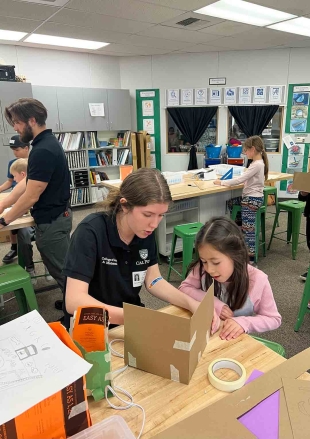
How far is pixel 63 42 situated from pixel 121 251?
485 centimetres

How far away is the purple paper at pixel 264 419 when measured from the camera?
0.66 m

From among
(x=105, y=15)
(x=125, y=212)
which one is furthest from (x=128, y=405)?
(x=105, y=15)

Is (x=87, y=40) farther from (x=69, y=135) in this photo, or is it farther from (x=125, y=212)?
(x=125, y=212)

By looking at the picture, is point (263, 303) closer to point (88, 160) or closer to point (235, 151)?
point (235, 151)

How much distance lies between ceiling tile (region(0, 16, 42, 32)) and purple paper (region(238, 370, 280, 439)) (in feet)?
14.4

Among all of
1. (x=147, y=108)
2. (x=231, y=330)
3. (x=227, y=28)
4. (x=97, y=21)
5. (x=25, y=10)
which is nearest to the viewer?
(x=231, y=330)

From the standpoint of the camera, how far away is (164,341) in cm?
90

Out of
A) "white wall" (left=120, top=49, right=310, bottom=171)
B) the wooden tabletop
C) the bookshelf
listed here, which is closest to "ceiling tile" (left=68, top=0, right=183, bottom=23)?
the wooden tabletop

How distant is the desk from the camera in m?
0.81

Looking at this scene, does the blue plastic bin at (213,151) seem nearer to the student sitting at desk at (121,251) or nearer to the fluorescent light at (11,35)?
the fluorescent light at (11,35)

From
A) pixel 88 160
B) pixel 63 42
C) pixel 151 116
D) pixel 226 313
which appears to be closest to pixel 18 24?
pixel 63 42

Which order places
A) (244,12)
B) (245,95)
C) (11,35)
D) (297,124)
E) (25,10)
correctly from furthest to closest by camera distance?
1. (245,95)
2. (297,124)
3. (11,35)
4. (244,12)
5. (25,10)

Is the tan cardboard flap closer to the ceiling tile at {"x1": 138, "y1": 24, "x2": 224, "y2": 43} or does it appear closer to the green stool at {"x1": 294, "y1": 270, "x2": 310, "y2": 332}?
the green stool at {"x1": 294, "y1": 270, "x2": 310, "y2": 332}

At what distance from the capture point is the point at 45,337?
785 millimetres
